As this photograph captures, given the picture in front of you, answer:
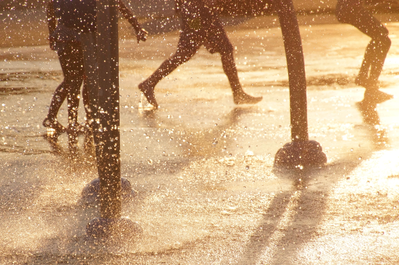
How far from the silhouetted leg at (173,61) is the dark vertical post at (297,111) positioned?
2.33m

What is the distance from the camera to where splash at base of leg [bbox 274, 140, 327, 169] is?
4.17 meters

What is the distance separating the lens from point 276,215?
10.8 feet

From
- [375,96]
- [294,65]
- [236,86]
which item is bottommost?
[375,96]

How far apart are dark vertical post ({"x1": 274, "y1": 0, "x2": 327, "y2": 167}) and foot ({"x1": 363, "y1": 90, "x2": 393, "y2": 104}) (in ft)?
8.23

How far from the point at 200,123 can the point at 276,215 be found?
2.54m

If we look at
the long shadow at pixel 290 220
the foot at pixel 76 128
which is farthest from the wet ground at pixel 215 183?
the foot at pixel 76 128

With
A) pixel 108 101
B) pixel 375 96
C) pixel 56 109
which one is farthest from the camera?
pixel 375 96

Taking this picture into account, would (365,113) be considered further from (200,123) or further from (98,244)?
(98,244)

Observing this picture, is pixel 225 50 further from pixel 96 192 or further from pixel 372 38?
pixel 96 192

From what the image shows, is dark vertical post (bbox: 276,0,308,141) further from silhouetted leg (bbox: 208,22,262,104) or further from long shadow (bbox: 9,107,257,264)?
silhouetted leg (bbox: 208,22,262,104)

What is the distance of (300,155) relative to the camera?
4.16 meters

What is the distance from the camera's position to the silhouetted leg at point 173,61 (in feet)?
20.6

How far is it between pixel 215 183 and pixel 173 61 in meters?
2.70

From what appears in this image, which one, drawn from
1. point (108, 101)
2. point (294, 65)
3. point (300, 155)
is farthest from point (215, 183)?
point (108, 101)
